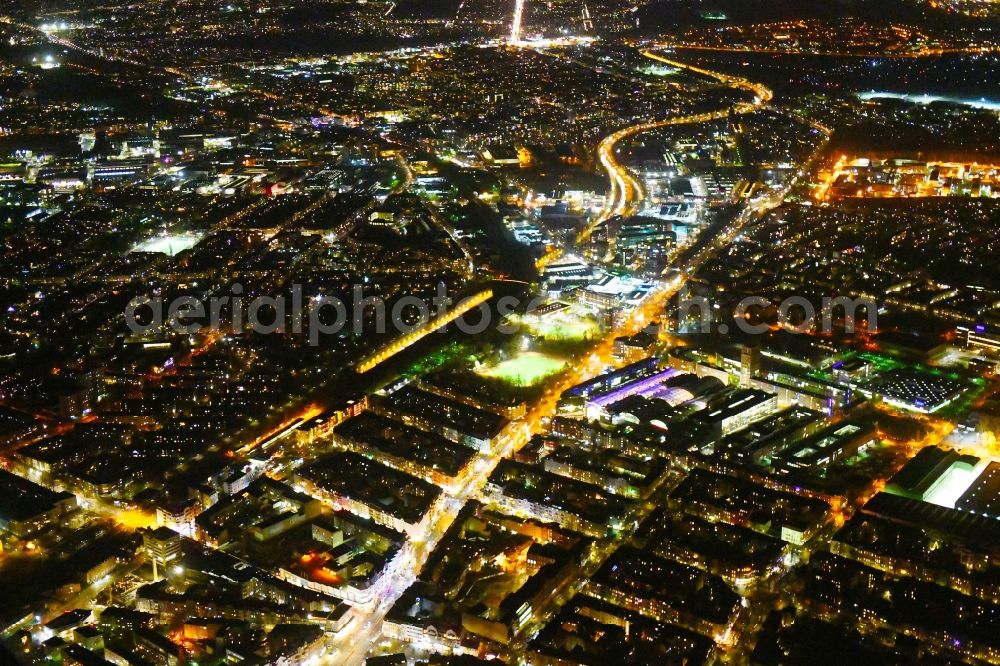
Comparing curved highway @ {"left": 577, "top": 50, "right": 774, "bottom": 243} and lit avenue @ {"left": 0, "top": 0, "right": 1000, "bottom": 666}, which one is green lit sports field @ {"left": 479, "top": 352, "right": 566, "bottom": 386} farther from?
curved highway @ {"left": 577, "top": 50, "right": 774, "bottom": 243}

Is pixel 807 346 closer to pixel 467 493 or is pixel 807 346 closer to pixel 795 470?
pixel 795 470

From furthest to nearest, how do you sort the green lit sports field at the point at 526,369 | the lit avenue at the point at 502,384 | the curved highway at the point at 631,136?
the curved highway at the point at 631,136 < the green lit sports field at the point at 526,369 < the lit avenue at the point at 502,384

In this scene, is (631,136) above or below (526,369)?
above

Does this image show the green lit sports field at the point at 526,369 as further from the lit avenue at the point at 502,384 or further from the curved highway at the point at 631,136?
the curved highway at the point at 631,136

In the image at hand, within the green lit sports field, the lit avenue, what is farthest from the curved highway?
the green lit sports field

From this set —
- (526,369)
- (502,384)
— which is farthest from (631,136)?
(502,384)

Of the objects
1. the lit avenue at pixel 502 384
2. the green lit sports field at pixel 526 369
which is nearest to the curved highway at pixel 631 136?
the lit avenue at pixel 502 384

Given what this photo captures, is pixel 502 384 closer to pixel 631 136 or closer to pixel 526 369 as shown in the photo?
pixel 526 369

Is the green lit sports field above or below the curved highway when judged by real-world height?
below

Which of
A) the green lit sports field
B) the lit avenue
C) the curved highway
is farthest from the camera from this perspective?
the curved highway
